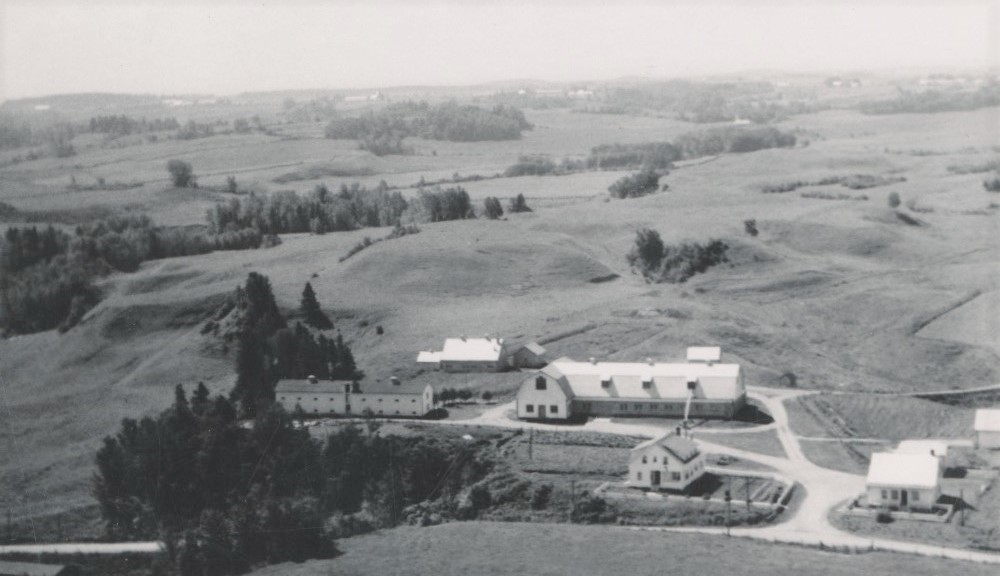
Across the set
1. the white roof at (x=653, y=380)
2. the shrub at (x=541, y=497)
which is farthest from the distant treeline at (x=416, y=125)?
the shrub at (x=541, y=497)

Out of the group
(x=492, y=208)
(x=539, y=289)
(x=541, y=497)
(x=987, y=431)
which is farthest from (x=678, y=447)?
(x=492, y=208)

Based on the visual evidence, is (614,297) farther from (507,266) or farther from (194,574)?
(194,574)

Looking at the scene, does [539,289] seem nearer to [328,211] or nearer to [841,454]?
[328,211]

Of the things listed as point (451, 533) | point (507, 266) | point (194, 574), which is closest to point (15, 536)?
point (194, 574)

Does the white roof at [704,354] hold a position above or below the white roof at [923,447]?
above

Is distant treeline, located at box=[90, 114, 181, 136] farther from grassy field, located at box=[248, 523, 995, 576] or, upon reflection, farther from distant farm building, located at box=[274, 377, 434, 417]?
grassy field, located at box=[248, 523, 995, 576]

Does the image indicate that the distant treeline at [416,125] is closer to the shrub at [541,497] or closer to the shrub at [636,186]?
the shrub at [636,186]

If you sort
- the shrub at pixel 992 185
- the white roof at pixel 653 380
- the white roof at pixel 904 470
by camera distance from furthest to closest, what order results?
1. the shrub at pixel 992 185
2. the white roof at pixel 653 380
3. the white roof at pixel 904 470

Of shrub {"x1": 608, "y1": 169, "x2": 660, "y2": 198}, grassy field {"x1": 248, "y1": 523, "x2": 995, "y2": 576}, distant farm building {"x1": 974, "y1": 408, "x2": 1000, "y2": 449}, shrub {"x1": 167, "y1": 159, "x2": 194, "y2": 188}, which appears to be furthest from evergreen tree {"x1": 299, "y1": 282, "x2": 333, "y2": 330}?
shrub {"x1": 608, "y1": 169, "x2": 660, "y2": 198}
